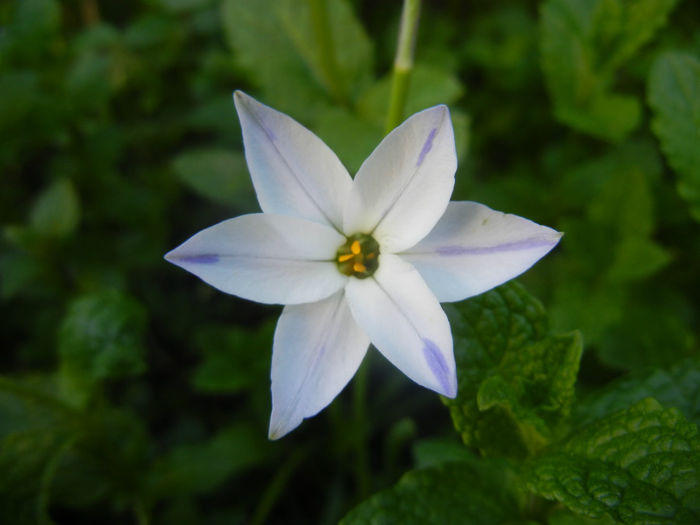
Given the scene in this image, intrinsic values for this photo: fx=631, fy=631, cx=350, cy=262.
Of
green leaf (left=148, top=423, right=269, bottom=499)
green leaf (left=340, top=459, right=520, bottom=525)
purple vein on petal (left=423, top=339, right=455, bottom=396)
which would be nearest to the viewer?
purple vein on petal (left=423, top=339, right=455, bottom=396)

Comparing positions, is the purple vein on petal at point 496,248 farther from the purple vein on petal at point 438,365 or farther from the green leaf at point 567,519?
the green leaf at point 567,519

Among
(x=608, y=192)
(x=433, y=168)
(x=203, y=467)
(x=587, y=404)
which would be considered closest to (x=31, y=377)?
(x=203, y=467)

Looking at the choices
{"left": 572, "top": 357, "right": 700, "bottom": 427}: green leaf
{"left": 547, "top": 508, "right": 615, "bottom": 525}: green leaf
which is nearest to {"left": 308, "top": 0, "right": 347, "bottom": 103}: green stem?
{"left": 572, "top": 357, "right": 700, "bottom": 427}: green leaf

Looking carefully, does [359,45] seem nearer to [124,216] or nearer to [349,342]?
[124,216]

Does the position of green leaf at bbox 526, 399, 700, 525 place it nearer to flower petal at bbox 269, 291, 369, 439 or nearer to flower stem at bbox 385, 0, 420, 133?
flower petal at bbox 269, 291, 369, 439

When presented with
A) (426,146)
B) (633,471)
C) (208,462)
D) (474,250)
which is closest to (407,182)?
(426,146)

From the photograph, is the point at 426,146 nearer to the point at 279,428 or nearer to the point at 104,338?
the point at 279,428

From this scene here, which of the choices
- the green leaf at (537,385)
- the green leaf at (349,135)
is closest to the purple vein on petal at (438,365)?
the green leaf at (537,385)
